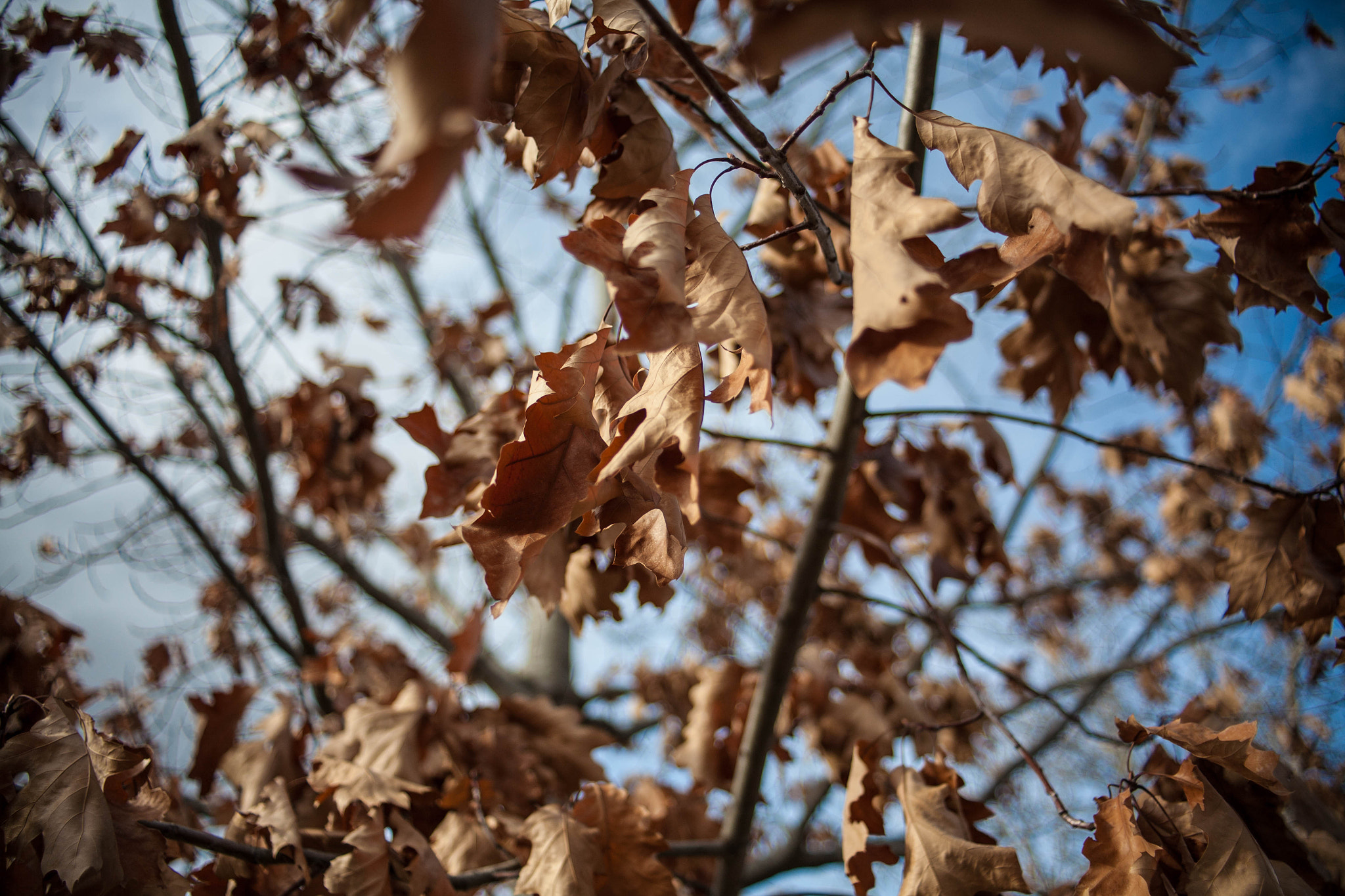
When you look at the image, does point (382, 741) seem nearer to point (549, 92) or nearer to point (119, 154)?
point (549, 92)

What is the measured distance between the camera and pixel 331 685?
2.46 m

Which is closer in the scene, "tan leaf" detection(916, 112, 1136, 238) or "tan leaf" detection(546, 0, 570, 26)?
"tan leaf" detection(916, 112, 1136, 238)

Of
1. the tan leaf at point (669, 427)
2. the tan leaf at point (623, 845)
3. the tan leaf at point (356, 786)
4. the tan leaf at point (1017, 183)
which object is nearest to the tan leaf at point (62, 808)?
the tan leaf at point (356, 786)

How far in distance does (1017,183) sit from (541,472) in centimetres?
68

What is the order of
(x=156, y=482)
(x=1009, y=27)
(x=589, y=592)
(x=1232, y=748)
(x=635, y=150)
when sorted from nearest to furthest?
(x=1009, y=27), (x=1232, y=748), (x=635, y=150), (x=589, y=592), (x=156, y=482)

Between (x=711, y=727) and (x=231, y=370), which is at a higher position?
(x=231, y=370)

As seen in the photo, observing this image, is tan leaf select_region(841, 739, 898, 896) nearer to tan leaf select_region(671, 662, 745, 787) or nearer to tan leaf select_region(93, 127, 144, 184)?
tan leaf select_region(671, 662, 745, 787)

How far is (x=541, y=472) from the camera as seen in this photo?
79 centimetres

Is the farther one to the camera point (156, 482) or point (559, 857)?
point (156, 482)

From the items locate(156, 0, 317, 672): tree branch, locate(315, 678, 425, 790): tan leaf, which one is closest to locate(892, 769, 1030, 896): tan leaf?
locate(315, 678, 425, 790): tan leaf

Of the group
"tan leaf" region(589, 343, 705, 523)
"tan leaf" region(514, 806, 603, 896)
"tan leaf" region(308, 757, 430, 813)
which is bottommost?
"tan leaf" region(514, 806, 603, 896)

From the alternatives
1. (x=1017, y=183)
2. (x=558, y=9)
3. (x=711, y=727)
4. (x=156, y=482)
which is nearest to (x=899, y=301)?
(x=1017, y=183)

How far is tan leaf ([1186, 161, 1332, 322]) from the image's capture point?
45.6 inches

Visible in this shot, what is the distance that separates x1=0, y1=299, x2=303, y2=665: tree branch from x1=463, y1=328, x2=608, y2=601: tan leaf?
2.16m
